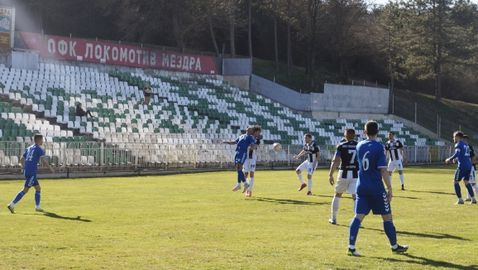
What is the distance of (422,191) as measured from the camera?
90.9 ft

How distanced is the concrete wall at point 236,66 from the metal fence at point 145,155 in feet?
53.1

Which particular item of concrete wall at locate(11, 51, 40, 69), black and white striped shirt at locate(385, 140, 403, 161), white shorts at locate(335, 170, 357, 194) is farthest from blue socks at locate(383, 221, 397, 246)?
concrete wall at locate(11, 51, 40, 69)

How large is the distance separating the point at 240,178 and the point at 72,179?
11262 millimetres

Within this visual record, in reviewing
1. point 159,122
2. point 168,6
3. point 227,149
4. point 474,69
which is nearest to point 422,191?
point 227,149

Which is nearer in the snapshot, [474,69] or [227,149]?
[227,149]

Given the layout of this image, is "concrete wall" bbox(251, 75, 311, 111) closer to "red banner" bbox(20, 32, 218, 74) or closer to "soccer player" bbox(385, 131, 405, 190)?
"red banner" bbox(20, 32, 218, 74)

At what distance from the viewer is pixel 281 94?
211 feet

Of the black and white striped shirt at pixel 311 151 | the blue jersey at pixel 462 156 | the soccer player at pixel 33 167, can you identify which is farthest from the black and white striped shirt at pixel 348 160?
the black and white striped shirt at pixel 311 151

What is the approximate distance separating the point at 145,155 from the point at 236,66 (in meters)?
26.5

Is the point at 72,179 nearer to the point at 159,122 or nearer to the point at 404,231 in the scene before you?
the point at 159,122

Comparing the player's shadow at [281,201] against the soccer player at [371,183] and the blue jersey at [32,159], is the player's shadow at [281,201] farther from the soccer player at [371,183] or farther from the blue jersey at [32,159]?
the soccer player at [371,183]

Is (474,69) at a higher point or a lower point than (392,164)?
higher

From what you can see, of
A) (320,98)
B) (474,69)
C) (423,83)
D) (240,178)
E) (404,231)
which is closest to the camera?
(404,231)

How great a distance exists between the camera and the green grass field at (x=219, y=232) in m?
11.7
